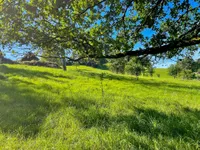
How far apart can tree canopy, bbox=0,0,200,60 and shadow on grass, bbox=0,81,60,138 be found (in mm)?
2396

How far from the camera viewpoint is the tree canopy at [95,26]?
→ 208 inches

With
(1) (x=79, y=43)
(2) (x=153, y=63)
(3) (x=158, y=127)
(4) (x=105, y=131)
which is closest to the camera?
(4) (x=105, y=131)

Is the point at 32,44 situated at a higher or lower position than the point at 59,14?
lower

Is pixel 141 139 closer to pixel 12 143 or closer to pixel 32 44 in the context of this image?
pixel 12 143

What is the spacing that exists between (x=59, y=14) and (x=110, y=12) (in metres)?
2.02

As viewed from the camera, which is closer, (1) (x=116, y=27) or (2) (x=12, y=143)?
(2) (x=12, y=143)

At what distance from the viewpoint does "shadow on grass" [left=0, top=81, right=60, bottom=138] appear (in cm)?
405

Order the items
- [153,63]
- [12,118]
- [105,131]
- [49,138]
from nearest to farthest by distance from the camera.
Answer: [49,138], [105,131], [12,118], [153,63]

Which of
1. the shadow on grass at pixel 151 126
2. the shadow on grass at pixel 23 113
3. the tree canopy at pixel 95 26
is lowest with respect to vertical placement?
the shadow on grass at pixel 151 126

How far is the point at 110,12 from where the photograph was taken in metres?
6.07

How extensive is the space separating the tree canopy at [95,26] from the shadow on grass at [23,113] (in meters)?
2.40

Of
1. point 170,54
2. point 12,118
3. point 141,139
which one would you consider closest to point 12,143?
point 12,118

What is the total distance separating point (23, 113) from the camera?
5250 millimetres

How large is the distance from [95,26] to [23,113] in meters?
4.25
